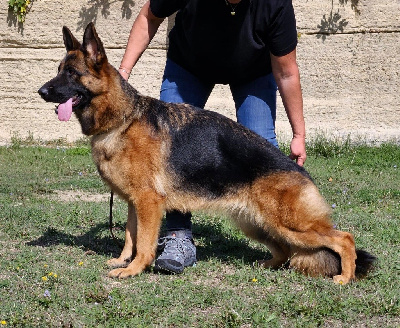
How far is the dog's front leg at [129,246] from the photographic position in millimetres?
4777

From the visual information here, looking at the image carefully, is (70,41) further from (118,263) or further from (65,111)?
(118,263)

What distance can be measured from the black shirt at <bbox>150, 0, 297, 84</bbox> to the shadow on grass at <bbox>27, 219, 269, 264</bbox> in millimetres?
1447

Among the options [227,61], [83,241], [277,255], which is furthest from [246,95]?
[83,241]

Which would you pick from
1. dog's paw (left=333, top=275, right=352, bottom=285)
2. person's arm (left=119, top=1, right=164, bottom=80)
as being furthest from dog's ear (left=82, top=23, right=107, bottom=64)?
dog's paw (left=333, top=275, right=352, bottom=285)

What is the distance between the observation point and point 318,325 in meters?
3.68

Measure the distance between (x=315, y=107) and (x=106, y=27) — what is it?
4.00 m

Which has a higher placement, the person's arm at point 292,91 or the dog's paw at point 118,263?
the person's arm at point 292,91

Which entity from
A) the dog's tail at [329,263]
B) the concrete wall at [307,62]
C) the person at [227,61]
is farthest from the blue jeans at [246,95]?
the concrete wall at [307,62]

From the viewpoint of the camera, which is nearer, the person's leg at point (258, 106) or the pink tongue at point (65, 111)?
the pink tongue at point (65, 111)

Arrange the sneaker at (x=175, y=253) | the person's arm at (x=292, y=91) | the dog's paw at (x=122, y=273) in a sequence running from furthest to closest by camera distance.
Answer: the person's arm at (x=292, y=91) → the sneaker at (x=175, y=253) → the dog's paw at (x=122, y=273)

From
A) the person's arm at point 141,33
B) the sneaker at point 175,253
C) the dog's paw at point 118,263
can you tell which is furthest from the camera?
the person's arm at point 141,33

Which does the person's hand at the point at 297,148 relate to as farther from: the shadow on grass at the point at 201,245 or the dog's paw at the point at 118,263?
the dog's paw at the point at 118,263

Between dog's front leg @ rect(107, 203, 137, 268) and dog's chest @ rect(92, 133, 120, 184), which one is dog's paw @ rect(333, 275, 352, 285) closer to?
dog's front leg @ rect(107, 203, 137, 268)

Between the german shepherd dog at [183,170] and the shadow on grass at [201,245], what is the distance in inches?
20.6
